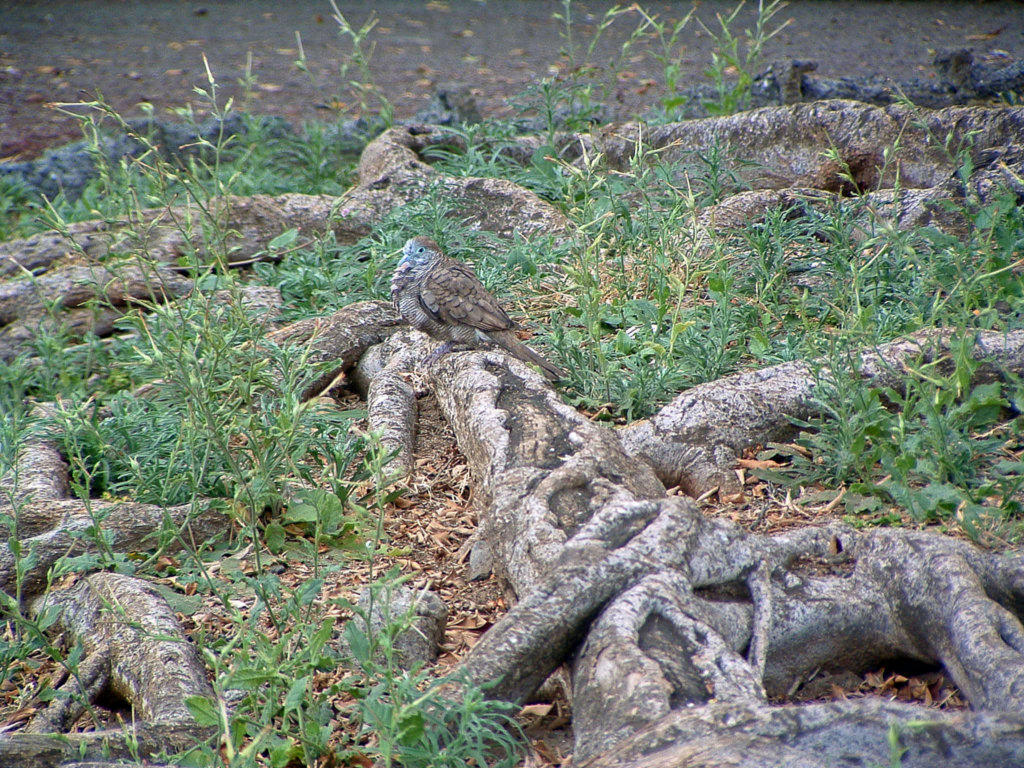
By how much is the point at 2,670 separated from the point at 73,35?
1160 centimetres

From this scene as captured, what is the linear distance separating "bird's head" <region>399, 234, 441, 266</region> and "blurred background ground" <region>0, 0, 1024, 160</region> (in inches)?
176

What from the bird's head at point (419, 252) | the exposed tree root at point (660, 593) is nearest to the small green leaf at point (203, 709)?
the exposed tree root at point (660, 593)

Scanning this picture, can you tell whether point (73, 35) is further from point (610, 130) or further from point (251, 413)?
point (251, 413)

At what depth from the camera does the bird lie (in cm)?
455

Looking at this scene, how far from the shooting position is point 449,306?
180 inches

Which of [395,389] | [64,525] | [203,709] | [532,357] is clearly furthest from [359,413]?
[203,709]

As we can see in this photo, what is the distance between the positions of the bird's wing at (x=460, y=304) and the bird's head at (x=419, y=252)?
19cm

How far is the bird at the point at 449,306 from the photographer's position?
4.55 metres

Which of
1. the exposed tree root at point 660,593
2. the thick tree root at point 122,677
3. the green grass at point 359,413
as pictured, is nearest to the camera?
the exposed tree root at point 660,593

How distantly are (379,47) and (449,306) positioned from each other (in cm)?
844

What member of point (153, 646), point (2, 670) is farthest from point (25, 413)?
point (153, 646)

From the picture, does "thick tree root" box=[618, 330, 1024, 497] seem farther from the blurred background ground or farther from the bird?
the blurred background ground

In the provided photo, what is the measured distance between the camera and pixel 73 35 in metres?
12.0

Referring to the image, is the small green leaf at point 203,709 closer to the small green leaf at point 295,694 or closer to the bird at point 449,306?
the small green leaf at point 295,694
